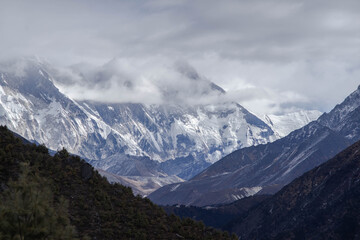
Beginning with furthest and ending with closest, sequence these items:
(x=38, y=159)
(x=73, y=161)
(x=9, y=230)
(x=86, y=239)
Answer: (x=73, y=161), (x=38, y=159), (x=86, y=239), (x=9, y=230)

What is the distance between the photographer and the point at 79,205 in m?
99.2

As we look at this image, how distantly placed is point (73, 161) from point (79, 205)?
17818 millimetres

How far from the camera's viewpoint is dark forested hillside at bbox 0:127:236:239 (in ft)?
313

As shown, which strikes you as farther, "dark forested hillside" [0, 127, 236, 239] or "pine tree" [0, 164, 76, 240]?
"dark forested hillside" [0, 127, 236, 239]

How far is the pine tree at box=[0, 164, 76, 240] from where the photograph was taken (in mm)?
55378

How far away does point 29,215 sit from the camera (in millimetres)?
56250

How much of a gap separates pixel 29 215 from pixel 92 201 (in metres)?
46.5

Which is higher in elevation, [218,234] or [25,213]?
[25,213]

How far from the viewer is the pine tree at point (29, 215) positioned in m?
55.4

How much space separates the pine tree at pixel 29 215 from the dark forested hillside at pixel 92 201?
33190 mm

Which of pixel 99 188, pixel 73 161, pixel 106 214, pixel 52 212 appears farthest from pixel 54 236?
pixel 73 161

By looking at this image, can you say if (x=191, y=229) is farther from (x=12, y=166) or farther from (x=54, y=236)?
(x=54, y=236)

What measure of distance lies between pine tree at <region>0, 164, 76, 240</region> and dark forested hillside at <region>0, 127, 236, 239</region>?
33190 millimetres

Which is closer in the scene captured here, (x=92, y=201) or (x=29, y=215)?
(x=29, y=215)
